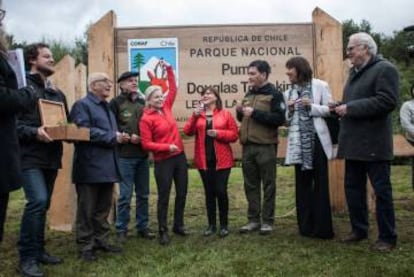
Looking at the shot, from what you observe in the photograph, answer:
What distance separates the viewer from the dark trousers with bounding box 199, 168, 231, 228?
6508 mm

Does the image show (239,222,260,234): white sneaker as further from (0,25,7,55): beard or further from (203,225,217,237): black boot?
(0,25,7,55): beard

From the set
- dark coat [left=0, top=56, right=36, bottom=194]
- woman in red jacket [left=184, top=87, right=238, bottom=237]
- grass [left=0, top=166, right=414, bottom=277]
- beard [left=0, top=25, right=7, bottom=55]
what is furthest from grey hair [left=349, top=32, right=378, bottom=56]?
beard [left=0, top=25, right=7, bottom=55]

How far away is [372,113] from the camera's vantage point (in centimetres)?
553

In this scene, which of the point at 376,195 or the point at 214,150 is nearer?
the point at 376,195

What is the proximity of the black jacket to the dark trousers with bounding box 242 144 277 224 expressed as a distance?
2.12 m

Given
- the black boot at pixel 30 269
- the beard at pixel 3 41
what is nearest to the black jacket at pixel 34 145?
the black boot at pixel 30 269

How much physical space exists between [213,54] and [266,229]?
7.55ft

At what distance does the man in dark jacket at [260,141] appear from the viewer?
6.46 meters

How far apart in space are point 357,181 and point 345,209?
6.37 feet

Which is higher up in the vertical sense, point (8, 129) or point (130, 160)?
point (8, 129)

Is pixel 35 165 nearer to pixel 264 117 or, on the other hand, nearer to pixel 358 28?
pixel 264 117

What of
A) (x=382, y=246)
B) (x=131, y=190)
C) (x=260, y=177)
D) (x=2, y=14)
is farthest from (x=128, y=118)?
(x=2, y=14)

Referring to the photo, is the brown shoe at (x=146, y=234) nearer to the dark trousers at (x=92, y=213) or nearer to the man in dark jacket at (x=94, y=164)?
the dark trousers at (x=92, y=213)

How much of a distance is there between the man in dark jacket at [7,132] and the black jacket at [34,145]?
1.22 meters
